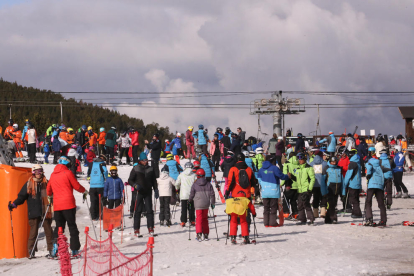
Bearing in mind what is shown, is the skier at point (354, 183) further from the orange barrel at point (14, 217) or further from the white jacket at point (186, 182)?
the orange barrel at point (14, 217)

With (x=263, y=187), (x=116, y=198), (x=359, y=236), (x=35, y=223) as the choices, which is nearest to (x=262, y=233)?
(x=263, y=187)

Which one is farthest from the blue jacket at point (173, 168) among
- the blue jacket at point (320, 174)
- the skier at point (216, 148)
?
the skier at point (216, 148)

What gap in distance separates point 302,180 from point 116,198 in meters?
4.92

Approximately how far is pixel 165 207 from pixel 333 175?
4.61 metres

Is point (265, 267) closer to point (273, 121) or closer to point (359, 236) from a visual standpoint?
point (359, 236)

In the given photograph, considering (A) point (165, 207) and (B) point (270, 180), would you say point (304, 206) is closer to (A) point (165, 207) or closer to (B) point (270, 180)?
(B) point (270, 180)

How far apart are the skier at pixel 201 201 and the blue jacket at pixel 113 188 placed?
3159 millimetres

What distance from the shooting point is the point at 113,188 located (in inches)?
601

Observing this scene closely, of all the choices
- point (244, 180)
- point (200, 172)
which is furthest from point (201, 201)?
point (244, 180)

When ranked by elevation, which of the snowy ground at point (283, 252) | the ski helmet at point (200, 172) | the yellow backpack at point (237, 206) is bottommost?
the snowy ground at point (283, 252)

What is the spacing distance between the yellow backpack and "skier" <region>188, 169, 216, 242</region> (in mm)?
1025

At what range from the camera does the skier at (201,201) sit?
41.4 feet

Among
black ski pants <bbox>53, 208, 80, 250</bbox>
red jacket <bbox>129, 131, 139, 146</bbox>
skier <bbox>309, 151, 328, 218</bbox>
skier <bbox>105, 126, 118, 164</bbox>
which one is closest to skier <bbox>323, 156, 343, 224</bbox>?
skier <bbox>309, 151, 328, 218</bbox>

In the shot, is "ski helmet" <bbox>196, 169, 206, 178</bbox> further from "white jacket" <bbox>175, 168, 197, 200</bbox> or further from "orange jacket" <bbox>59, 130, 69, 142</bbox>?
"orange jacket" <bbox>59, 130, 69, 142</bbox>
